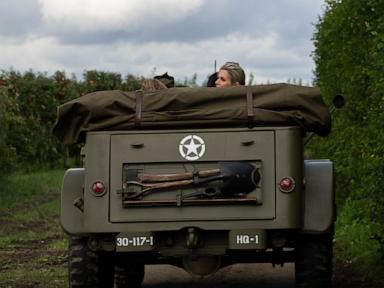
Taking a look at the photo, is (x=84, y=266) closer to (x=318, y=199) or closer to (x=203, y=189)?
(x=203, y=189)

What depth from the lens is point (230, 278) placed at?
448 inches

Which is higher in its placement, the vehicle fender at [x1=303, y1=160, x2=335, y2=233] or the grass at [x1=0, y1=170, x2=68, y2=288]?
the vehicle fender at [x1=303, y1=160, x2=335, y2=233]

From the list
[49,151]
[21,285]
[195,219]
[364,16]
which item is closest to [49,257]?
[21,285]

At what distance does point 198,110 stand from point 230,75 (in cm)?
138

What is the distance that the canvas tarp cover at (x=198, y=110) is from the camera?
28.1ft

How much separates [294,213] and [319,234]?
400 millimetres

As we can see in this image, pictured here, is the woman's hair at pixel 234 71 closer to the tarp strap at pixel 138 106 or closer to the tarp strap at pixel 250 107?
the tarp strap at pixel 250 107

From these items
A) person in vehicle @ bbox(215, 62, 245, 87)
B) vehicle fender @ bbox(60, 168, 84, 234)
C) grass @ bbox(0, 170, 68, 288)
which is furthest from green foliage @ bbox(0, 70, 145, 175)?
vehicle fender @ bbox(60, 168, 84, 234)

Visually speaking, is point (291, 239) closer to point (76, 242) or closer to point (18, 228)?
point (76, 242)

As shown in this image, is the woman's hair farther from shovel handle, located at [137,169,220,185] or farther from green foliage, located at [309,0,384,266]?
shovel handle, located at [137,169,220,185]

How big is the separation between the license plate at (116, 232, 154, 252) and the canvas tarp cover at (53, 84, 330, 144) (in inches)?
31.6

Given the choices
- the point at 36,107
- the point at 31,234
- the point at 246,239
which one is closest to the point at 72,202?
the point at 246,239

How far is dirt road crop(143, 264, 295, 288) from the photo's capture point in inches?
431

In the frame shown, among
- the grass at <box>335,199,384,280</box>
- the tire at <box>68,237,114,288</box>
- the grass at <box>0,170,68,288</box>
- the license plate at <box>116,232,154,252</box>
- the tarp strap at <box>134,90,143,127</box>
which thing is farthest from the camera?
the grass at <box>0,170,68,288</box>
